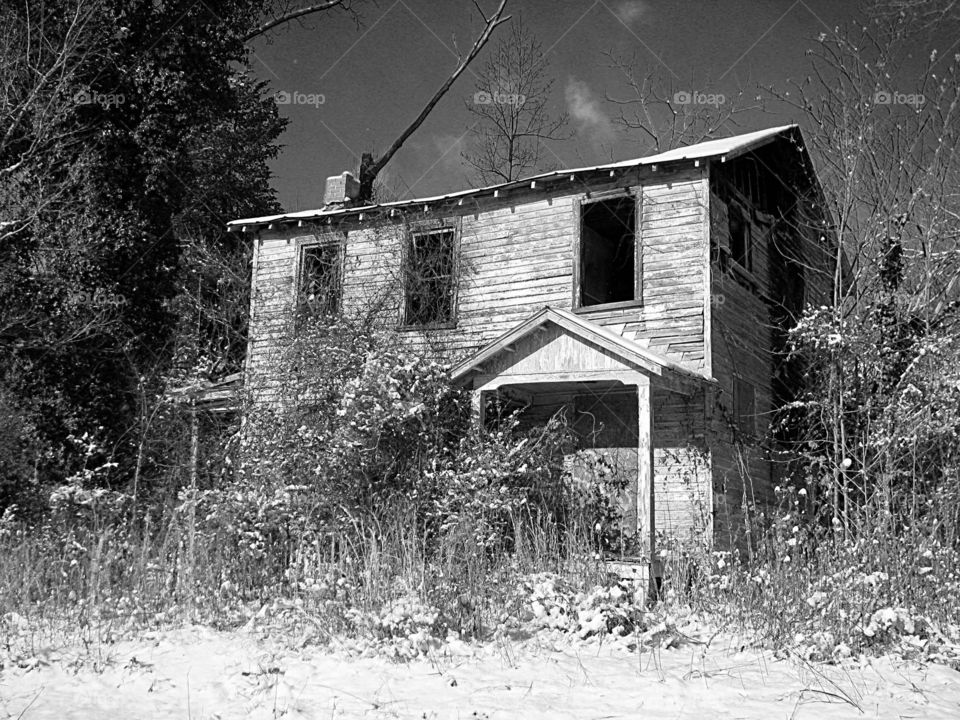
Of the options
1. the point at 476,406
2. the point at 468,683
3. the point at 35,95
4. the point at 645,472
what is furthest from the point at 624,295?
the point at 468,683

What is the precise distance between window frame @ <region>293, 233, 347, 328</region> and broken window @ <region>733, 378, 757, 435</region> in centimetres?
648

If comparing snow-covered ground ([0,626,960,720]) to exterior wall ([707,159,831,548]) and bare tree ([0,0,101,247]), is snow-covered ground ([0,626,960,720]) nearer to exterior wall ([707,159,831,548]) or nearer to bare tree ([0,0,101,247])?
exterior wall ([707,159,831,548])

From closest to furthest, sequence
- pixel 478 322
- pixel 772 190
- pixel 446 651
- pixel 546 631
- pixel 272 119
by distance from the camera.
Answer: pixel 446 651
pixel 546 631
pixel 478 322
pixel 772 190
pixel 272 119

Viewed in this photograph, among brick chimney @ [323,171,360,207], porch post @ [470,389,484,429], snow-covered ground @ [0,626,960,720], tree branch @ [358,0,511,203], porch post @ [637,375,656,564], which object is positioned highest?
tree branch @ [358,0,511,203]

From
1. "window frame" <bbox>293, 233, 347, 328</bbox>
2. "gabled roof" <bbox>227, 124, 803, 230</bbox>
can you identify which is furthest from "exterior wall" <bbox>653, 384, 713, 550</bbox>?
"window frame" <bbox>293, 233, 347, 328</bbox>

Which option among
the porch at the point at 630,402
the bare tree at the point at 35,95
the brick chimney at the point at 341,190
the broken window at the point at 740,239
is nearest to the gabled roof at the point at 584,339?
the porch at the point at 630,402

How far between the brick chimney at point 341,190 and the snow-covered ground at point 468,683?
1295 cm

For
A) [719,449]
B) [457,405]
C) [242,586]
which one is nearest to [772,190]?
[719,449]

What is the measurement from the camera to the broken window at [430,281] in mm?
15023

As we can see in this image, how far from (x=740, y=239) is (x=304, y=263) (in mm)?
7468

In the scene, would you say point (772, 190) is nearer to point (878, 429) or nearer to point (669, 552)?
point (878, 429)

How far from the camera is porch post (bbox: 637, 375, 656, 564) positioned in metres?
11.4

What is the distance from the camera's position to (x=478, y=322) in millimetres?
14609

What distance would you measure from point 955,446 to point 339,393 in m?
7.77
